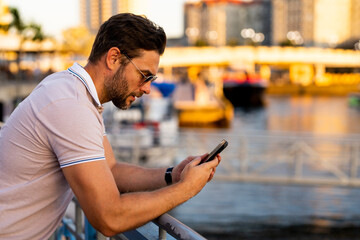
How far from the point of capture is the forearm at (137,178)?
245 cm

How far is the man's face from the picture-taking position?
6.64ft

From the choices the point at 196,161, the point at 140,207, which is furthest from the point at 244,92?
the point at 140,207

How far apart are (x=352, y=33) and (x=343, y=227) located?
522 ft

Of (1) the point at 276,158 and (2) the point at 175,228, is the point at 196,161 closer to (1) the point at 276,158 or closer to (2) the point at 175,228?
(2) the point at 175,228

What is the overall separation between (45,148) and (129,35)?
1.67ft

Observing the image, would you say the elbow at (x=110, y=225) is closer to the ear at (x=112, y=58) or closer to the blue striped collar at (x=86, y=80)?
the blue striped collar at (x=86, y=80)

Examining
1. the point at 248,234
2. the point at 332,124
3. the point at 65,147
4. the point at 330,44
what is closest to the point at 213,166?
the point at 65,147

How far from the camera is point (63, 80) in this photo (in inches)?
74.8

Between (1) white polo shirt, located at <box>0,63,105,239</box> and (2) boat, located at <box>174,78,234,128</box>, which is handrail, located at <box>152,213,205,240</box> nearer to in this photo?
(1) white polo shirt, located at <box>0,63,105,239</box>

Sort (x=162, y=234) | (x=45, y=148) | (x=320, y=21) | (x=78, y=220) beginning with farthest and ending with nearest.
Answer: (x=320, y=21) → (x=78, y=220) → (x=162, y=234) → (x=45, y=148)

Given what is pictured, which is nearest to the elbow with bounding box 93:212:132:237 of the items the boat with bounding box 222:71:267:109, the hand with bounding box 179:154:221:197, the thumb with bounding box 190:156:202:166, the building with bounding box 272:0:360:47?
the hand with bounding box 179:154:221:197

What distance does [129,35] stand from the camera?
197cm

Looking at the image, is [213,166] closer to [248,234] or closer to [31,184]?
[31,184]

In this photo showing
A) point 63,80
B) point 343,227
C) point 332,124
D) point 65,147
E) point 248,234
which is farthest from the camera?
point 332,124
